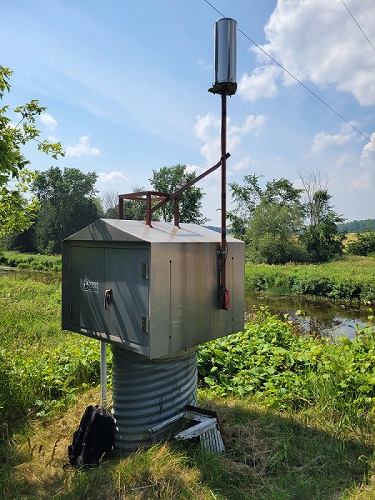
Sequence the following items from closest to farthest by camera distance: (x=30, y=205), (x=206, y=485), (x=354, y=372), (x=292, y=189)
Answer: (x=206, y=485) < (x=354, y=372) < (x=30, y=205) < (x=292, y=189)

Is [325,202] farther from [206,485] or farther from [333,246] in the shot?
[206,485]

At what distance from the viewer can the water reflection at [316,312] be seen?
12094 mm

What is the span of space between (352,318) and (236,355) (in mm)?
11110

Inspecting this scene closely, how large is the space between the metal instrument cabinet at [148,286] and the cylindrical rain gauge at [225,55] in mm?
1250

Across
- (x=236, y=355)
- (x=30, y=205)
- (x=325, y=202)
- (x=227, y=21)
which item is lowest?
(x=236, y=355)

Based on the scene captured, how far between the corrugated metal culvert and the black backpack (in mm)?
93

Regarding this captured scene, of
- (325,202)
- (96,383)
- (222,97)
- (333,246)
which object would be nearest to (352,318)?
(96,383)

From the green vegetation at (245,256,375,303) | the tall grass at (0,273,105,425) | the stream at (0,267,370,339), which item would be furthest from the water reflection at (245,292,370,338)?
the tall grass at (0,273,105,425)

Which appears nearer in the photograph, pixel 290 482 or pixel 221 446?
pixel 290 482

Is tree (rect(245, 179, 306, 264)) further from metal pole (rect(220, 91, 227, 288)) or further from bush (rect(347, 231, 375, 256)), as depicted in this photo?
metal pole (rect(220, 91, 227, 288))

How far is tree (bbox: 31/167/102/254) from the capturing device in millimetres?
44656

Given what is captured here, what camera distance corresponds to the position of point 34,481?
275cm

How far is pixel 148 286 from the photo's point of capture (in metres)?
2.54

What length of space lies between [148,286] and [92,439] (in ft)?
4.65
